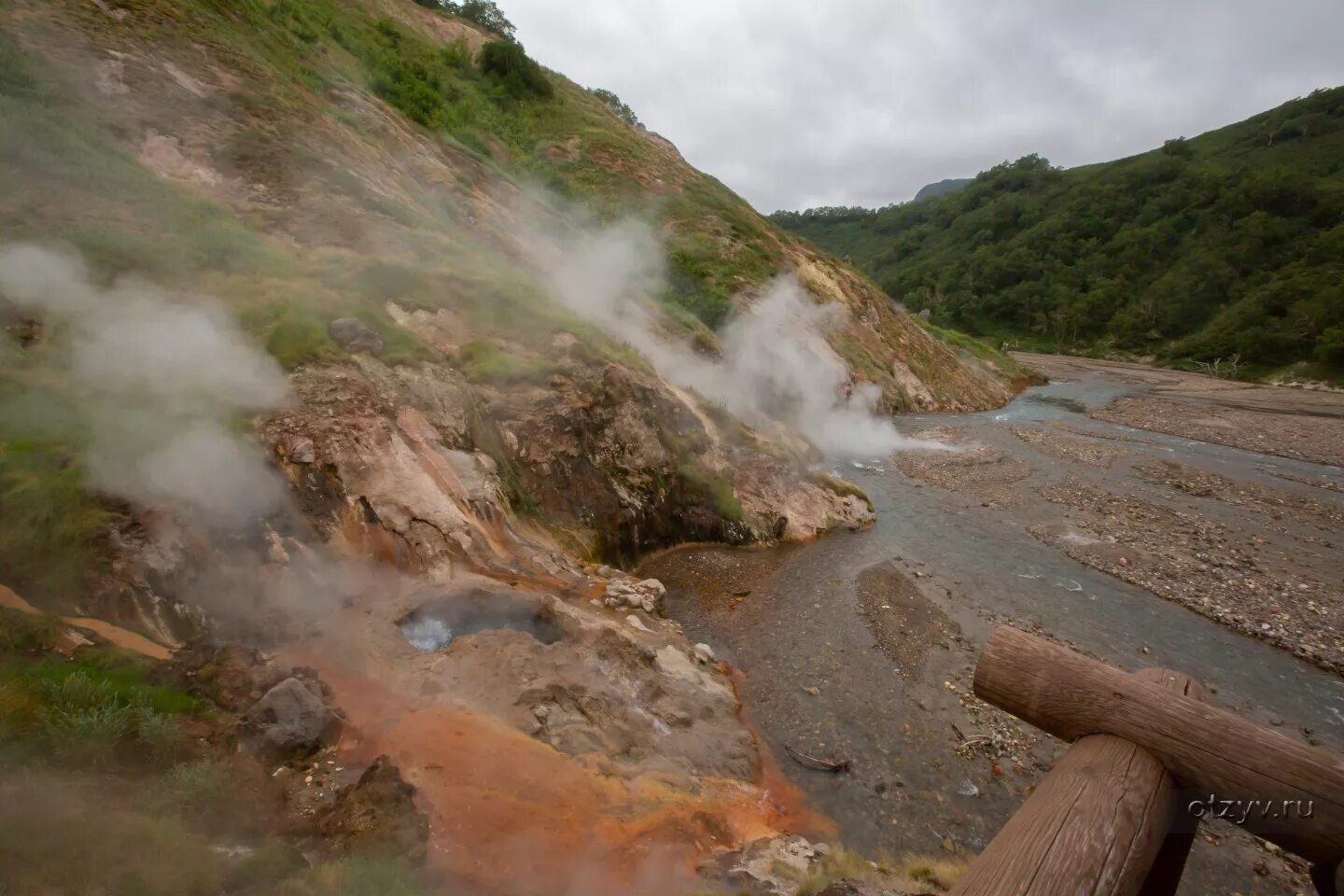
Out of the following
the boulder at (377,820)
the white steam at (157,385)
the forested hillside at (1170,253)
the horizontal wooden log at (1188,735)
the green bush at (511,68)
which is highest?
the forested hillside at (1170,253)

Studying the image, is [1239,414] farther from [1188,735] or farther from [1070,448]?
[1188,735]

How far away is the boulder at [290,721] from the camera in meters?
5.60

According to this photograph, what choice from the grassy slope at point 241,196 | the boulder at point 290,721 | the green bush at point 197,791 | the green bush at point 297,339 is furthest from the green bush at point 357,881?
the green bush at point 297,339

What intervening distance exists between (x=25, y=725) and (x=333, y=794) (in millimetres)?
2304

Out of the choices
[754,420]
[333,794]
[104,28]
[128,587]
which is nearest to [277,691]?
[333,794]

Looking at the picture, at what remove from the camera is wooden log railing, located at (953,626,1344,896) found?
1897 millimetres

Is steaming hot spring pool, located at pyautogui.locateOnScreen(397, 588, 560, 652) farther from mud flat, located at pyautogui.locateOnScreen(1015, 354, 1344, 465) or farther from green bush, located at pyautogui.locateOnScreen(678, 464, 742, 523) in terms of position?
mud flat, located at pyautogui.locateOnScreen(1015, 354, 1344, 465)

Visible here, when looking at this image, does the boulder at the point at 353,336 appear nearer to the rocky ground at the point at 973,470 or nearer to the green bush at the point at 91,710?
the green bush at the point at 91,710

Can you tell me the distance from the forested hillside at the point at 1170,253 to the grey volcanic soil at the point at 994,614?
133 feet

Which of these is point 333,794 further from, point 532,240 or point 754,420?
point 532,240

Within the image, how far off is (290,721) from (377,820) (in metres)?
1.56

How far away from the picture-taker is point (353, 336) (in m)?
10.7

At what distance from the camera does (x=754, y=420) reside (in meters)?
19.4

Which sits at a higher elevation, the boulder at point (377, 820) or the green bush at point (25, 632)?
the green bush at point (25, 632)
